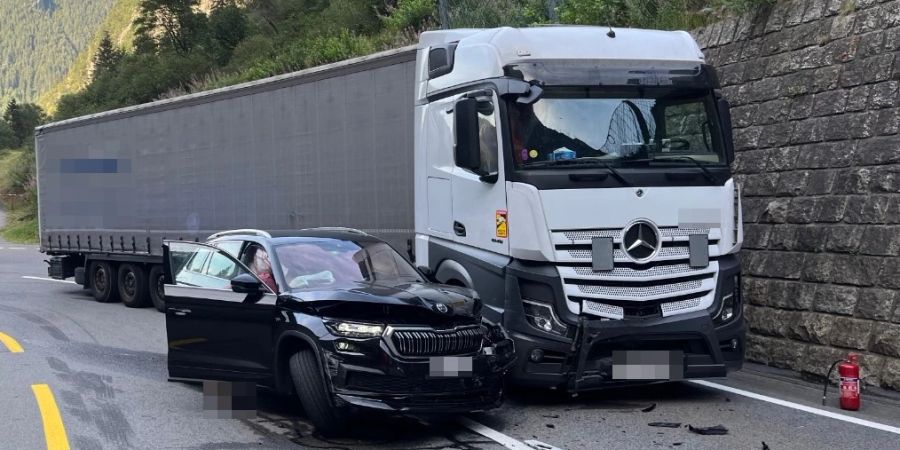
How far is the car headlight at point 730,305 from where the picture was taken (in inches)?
321

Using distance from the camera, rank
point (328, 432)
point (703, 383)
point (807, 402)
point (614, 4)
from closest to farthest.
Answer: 1. point (328, 432)
2. point (807, 402)
3. point (703, 383)
4. point (614, 4)

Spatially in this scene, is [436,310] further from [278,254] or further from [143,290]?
[143,290]

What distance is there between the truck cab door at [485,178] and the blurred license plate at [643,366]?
1.34 metres

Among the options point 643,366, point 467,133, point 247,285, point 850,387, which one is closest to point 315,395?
point 247,285

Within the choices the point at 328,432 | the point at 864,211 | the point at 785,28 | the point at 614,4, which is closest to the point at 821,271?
the point at 864,211

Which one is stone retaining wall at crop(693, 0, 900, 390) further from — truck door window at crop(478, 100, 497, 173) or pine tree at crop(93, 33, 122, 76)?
pine tree at crop(93, 33, 122, 76)

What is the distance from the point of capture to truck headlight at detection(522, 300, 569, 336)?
7785 millimetres

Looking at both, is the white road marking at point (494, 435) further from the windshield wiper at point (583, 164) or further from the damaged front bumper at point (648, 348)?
the windshield wiper at point (583, 164)

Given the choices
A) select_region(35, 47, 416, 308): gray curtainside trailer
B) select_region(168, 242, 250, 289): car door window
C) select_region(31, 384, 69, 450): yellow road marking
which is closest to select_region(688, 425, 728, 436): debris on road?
select_region(168, 242, 250, 289): car door window

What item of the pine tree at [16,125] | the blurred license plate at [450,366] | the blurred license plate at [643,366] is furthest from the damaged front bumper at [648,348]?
the pine tree at [16,125]

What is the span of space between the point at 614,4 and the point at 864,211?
7854 millimetres

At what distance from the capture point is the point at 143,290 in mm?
16875

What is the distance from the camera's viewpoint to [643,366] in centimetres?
786

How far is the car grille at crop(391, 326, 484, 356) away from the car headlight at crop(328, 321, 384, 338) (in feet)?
0.40
